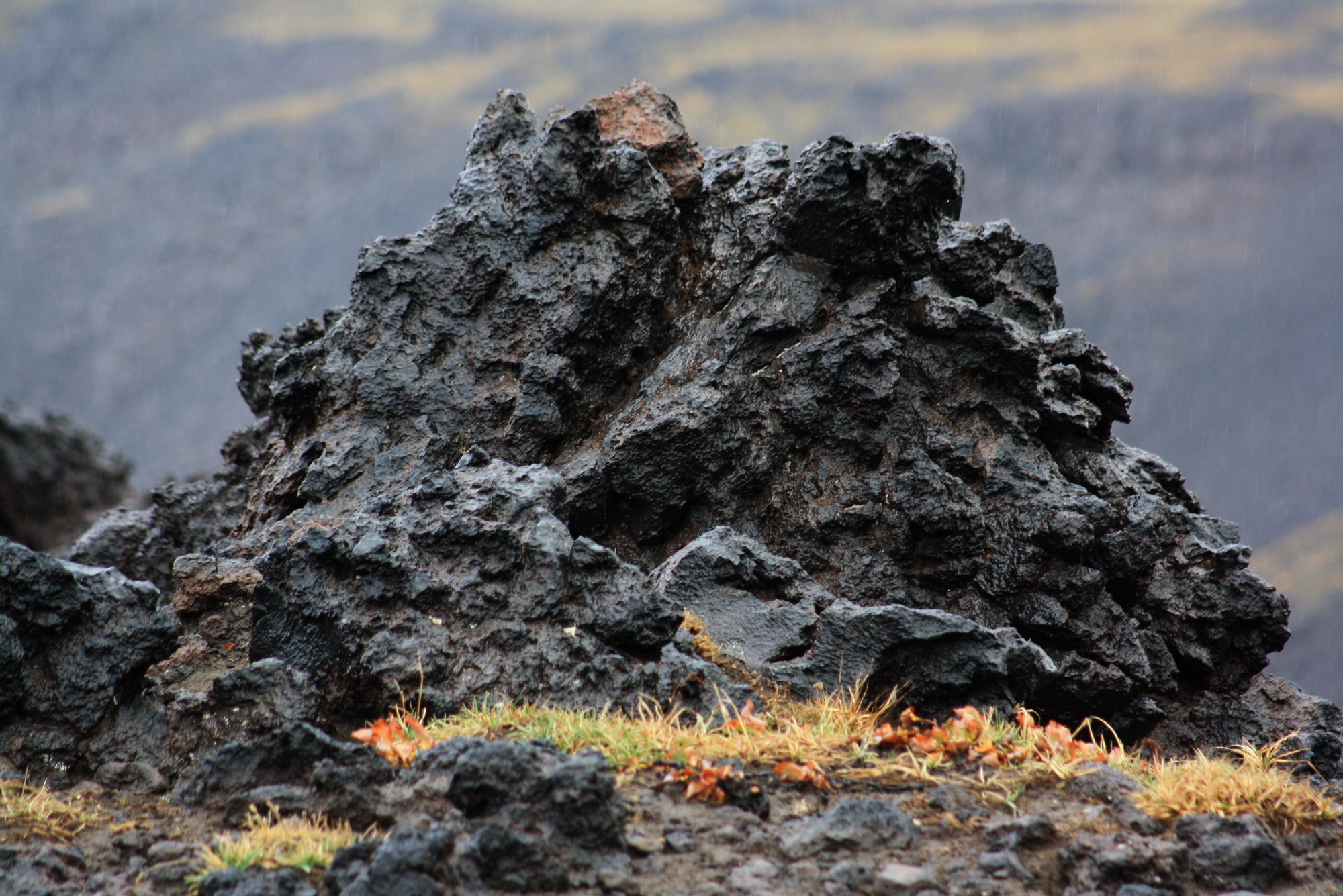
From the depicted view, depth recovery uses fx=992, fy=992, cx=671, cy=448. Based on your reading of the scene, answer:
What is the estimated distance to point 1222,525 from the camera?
13.6m

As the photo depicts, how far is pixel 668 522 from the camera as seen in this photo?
12.1 metres

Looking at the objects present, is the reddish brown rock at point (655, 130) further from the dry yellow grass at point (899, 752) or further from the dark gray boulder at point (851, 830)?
the dark gray boulder at point (851, 830)

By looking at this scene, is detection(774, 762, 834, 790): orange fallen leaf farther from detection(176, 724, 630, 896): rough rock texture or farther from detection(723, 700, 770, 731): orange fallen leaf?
detection(176, 724, 630, 896): rough rock texture

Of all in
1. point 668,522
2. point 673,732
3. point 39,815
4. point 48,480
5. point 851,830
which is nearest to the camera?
point 851,830

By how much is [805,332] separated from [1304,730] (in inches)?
314

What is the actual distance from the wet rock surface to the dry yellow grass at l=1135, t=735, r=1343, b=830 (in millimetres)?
213

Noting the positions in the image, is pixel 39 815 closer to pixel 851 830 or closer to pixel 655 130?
pixel 851 830

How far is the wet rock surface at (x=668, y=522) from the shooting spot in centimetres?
777

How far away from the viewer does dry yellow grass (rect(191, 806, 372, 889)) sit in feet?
17.3

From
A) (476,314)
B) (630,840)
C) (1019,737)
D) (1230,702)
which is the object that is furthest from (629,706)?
(1230,702)

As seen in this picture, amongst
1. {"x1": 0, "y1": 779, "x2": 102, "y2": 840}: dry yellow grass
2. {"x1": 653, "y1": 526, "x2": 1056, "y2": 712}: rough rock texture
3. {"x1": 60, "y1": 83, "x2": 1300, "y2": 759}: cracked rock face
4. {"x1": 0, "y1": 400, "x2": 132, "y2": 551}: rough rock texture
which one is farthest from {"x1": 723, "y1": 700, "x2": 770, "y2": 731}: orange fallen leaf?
{"x1": 0, "y1": 400, "x2": 132, "y2": 551}: rough rock texture

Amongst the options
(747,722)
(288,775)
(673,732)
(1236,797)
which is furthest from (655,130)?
(1236,797)

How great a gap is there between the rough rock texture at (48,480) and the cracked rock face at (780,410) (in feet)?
116

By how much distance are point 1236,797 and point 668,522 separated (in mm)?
7031
